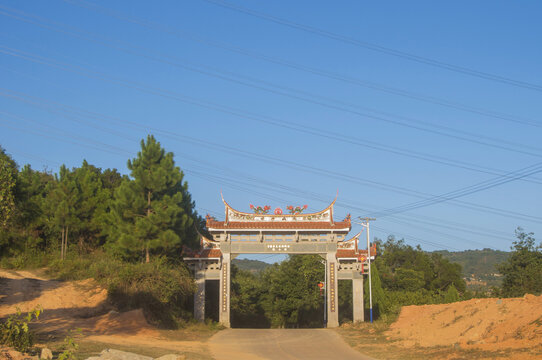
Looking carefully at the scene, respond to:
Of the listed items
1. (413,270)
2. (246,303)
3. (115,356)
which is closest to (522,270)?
(413,270)

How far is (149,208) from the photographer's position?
25000 millimetres

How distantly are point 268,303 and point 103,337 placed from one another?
86.3ft

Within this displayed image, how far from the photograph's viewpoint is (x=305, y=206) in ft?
91.9

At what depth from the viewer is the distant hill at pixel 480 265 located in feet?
257

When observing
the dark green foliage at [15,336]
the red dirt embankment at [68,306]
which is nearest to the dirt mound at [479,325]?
the red dirt embankment at [68,306]

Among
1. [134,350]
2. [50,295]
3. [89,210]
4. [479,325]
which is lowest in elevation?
[134,350]

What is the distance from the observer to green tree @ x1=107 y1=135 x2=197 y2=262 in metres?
24.0

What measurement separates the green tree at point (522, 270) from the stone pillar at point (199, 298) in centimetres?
2016

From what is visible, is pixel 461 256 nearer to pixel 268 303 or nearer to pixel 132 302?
pixel 268 303

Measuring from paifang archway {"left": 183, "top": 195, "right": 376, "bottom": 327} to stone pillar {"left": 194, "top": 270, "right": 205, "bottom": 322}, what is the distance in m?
0.05

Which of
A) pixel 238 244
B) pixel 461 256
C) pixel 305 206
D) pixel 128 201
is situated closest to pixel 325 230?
pixel 305 206

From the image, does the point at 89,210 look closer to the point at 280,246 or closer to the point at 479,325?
the point at 280,246

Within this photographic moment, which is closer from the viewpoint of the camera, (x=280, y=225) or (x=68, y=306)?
(x=68, y=306)

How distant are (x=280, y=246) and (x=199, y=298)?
507 cm
